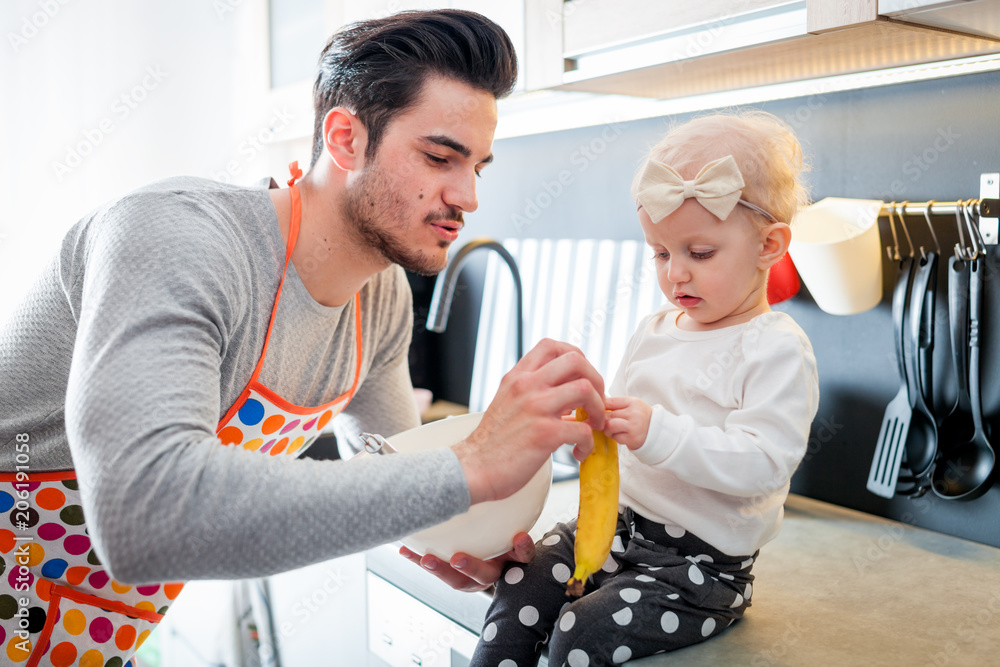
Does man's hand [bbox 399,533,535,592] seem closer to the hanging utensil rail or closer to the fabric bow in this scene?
the fabric bow

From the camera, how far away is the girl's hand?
817mm

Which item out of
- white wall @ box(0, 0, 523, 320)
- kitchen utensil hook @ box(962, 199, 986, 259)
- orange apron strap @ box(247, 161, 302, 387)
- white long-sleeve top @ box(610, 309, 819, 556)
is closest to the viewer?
white long-sleeve top @ box(610, 309, 819, 556)

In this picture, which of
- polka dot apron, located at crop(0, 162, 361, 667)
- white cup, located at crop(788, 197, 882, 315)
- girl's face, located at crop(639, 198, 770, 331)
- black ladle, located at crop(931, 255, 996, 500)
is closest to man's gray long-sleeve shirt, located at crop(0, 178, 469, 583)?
polka dot apron, located at crop(0, 162, 361, 667)

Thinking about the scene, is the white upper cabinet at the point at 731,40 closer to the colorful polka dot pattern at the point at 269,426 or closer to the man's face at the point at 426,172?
the man's face at the point at 426,172

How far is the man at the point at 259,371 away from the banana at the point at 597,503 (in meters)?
0.06

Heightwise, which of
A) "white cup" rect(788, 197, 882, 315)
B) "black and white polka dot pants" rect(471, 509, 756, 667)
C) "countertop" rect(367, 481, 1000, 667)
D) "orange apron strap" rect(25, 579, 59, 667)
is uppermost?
"white cup" rect(788, 197, 882, 315)

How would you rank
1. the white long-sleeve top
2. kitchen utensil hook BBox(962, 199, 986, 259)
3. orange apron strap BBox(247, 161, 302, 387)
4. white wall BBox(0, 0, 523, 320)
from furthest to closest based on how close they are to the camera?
white wall BBox(0, 0, 523, 320) < kitchen utensil hook BBox(962, 199, 986, 259) < orange apron strap BBox(247, 161, 302, 387) < the white long-sleeve top

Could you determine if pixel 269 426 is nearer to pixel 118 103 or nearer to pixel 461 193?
pixel 461 193

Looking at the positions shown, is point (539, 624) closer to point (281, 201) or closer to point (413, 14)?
point (281, 201)

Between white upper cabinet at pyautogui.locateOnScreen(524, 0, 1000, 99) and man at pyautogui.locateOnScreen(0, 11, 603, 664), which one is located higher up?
white upper cabinet at pyautogui.locateOnScreen(524, 0, 1000, 99)

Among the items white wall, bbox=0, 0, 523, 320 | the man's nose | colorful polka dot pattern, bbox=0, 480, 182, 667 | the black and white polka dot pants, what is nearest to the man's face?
the man's nose

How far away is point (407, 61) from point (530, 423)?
57 centimetres

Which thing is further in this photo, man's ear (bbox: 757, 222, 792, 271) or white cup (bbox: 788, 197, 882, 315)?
white cup (bbox: 788, 197, 882, 315)

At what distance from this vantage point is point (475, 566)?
918mm
